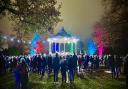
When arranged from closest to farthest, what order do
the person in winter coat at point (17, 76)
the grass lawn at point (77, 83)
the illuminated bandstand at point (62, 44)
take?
the person in winter coat at point (17, 76) → the grass lawn at point (77, 83) → the illuminated bandstand at point (62, 44)

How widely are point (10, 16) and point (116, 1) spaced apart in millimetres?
5066

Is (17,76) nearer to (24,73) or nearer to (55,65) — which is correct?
(24,73)

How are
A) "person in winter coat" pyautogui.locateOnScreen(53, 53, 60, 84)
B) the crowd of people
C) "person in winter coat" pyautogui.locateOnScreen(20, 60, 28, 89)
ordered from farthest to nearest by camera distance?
"person in winter coat" pyautogui.locateOnScreen(53, 53, 60, 84), the crowd of people, "person in winter coat" pyautogui.locateOnScreen(20, 60, 28, 89)

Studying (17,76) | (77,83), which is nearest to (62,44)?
(77,83)

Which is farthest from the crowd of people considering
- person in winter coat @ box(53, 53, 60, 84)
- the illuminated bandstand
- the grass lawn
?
the illuminated bandstand

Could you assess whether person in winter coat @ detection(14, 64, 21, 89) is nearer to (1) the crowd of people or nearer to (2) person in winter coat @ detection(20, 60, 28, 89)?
(1) the crowd of people

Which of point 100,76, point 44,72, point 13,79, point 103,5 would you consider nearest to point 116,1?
point 103,5

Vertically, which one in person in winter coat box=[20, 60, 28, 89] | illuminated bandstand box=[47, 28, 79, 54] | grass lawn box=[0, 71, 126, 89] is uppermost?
illuminated bandstand box=[47, 28, 79, 54]

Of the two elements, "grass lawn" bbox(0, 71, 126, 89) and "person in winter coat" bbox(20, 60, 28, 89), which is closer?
"person in winter coat" bbox(20, 60, 28, 89)

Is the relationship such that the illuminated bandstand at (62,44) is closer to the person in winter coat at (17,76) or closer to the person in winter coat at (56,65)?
the person in winter coat at (56,65)

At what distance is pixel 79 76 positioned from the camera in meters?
17.3

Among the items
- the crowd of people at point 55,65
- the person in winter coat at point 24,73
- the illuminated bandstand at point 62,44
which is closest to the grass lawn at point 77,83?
the crowd of people at point 55,65

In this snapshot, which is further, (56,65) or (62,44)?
(62,44)

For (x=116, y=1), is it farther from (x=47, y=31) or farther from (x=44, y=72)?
(x=44, y=72)
